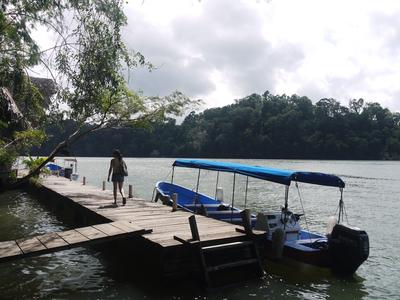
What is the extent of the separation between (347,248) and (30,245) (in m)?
7.41

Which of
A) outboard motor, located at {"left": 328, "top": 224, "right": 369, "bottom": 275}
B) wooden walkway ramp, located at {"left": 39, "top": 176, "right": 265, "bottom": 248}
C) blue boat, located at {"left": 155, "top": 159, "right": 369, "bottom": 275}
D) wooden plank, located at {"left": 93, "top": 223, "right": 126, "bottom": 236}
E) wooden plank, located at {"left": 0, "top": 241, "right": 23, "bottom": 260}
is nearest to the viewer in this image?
wooden plank, located at {"left": 0, "top": 241, "right": 23, "bottom": 260}

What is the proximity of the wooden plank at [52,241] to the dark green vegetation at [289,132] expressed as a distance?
84.9m

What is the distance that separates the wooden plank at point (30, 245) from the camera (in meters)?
8.12

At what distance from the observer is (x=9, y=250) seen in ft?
26.9

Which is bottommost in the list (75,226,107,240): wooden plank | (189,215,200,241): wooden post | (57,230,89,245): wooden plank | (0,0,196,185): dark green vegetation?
(57,230,89,245): wooden plank

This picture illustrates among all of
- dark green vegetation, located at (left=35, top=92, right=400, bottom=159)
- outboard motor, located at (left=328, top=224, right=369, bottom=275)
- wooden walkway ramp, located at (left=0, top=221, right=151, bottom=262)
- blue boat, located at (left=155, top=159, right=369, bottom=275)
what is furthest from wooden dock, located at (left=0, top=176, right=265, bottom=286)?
dark green vegetation, located at (left=35, top=92, right=400, bottom=159)

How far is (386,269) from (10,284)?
405 inches

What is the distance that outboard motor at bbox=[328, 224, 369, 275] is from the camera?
9750 millimetres

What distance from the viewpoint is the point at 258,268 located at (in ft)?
31.4

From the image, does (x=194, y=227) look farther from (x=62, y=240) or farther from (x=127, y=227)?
(x=62, y=240)

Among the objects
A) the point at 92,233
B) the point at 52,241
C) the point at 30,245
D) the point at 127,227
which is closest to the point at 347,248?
the point at 127,227

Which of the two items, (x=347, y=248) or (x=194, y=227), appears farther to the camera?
(x=347, y=248)

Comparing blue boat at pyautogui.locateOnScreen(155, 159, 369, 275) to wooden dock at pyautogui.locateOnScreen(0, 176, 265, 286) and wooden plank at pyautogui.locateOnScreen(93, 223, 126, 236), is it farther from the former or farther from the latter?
wooden plank at pyautogui.locateOnScreen(93, 223, 126, 236)

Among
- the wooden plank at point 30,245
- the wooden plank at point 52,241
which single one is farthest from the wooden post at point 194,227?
the wooden plank at point 30,245
